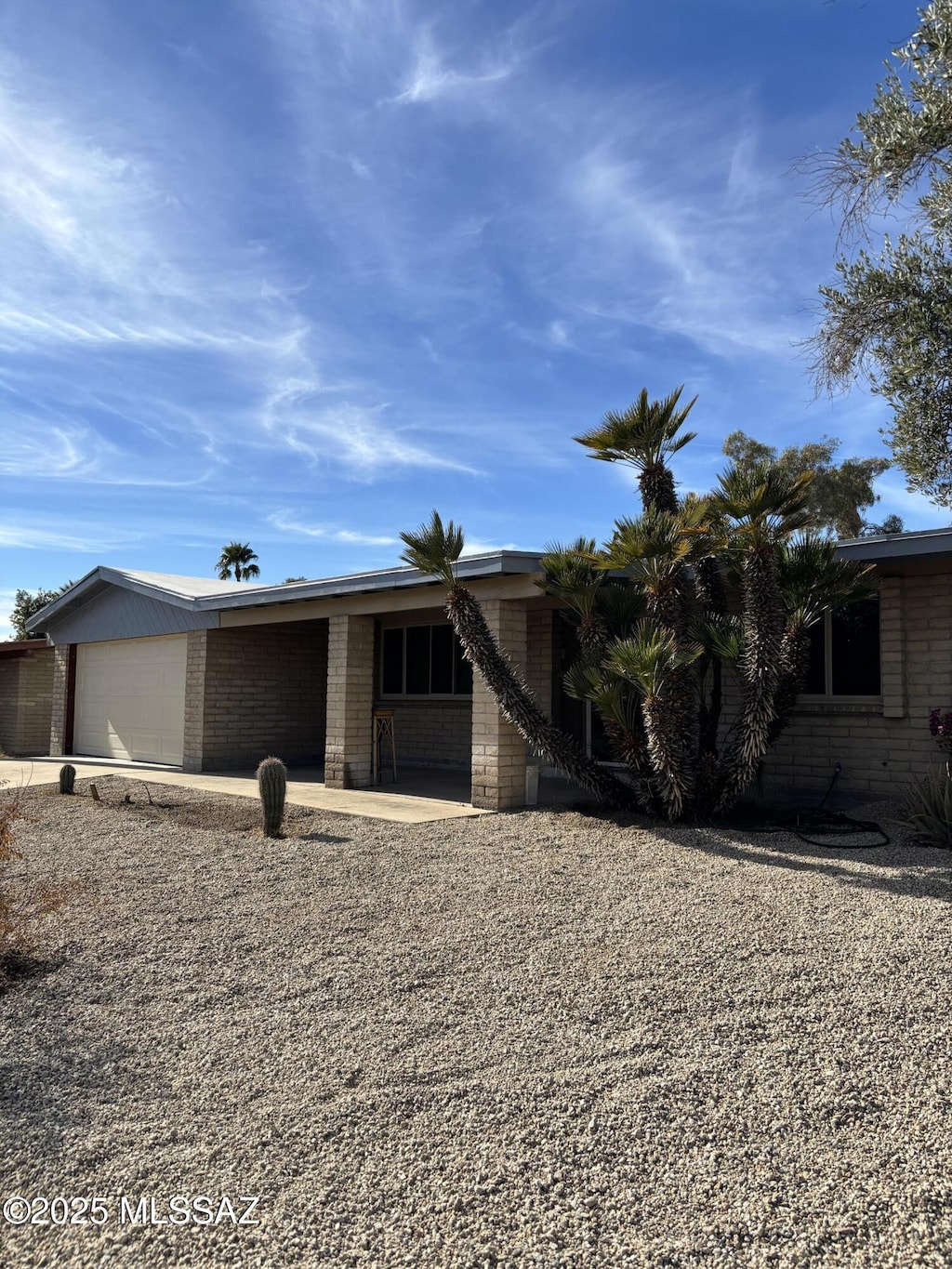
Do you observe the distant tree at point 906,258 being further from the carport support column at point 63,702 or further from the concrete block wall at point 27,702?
the concrete block wall at point 27,702

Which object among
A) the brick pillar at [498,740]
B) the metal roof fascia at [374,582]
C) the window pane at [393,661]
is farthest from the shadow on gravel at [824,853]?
the window pane at [393,661]

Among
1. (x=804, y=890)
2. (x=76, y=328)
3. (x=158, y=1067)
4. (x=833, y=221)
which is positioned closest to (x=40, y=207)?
(x=76, y=328)

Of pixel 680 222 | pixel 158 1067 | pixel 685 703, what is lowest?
pixel 158 1067

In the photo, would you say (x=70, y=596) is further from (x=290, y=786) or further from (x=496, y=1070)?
(x=496, y=1070)

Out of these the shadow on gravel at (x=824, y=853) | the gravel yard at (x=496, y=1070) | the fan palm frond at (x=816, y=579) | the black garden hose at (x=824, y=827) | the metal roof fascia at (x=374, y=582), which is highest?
the metal roof fascia at (x=374, y=582)

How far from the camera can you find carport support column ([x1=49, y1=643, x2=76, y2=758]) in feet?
64.0

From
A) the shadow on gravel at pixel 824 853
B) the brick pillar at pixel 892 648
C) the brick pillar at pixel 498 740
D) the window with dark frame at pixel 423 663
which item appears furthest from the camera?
the window with dark frame at pixel 423 663

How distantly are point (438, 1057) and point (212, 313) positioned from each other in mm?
11265

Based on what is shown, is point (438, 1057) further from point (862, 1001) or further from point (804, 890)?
point (804, 890)

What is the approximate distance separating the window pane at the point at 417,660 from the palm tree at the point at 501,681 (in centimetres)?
608

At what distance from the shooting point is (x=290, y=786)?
13047 millimetres

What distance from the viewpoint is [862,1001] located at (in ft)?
13.8

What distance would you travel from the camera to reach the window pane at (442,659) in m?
15.3

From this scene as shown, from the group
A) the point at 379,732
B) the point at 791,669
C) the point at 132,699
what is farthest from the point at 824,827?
the point at 132,699
